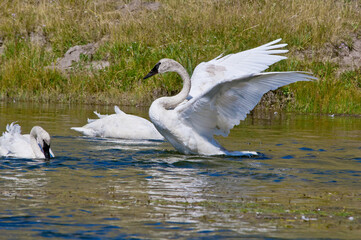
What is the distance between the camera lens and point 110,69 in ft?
52.4

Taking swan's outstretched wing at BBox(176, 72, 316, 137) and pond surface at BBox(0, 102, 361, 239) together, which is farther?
swan's outstretched wing at BBox(176, 72, 316, 137)

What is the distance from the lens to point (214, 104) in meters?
7.11

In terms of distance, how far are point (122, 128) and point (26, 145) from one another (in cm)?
238

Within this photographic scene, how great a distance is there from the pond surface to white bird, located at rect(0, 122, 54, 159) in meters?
0.17

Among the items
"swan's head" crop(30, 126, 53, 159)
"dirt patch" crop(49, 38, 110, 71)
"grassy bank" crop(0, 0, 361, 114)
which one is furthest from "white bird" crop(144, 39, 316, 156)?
"dirt patch" crop(49, 38, 110, 71)

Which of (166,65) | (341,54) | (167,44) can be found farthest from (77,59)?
(166,65)

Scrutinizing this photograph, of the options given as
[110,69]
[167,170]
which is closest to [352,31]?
[110,69]

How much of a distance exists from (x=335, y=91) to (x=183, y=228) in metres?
10.7

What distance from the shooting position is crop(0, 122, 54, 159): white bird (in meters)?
6.93

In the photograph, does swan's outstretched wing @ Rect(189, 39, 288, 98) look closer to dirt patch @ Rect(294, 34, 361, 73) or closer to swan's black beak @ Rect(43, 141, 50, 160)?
swan's black beak @ Rect(43, 141, 50, 160)

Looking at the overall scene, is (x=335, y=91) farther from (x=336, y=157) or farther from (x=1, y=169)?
(x=1, y=169)

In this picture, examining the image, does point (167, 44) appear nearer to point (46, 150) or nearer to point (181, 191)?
point (46, 150)

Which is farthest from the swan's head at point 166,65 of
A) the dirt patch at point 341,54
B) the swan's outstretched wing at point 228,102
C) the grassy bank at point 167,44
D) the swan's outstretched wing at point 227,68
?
the dirt patch at point 341,54

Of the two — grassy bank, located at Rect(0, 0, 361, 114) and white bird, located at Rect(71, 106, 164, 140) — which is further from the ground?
grassy bank, located at Rect(0, 0, 361, 114)
